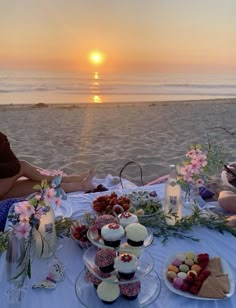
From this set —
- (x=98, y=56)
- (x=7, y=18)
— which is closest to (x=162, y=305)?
(x=7, y=18)

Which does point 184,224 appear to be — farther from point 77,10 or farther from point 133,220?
point 77,10

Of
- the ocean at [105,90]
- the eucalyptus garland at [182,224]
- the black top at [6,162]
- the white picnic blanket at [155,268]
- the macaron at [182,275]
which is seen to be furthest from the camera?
the ocean at [105,90]

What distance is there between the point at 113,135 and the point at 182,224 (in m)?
5.70

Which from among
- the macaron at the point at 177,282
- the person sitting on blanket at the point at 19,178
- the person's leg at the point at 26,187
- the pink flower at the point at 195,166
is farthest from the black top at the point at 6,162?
the macaron at the point at 177,282

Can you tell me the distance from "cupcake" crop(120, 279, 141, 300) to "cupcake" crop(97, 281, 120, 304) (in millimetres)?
23

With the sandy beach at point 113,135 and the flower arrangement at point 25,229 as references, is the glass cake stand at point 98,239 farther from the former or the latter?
the sandy beach at point 113,135

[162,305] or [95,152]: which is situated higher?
[162,305]

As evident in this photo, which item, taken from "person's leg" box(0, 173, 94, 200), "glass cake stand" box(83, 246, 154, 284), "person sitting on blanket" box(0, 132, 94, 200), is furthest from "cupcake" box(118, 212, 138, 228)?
"person's leg" box(0, 173, 94, 200)

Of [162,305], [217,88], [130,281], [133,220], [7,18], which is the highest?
[7,18]

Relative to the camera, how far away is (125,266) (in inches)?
52.2

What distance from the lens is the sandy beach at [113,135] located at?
217 inches

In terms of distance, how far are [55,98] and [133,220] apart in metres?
14.9

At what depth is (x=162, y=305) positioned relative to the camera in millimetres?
1426

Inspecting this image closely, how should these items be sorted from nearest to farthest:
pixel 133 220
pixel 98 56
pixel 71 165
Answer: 1. pixel 133 220
2. pixel 71 165
3. pixel 98 56
